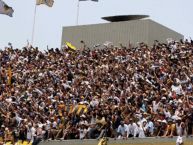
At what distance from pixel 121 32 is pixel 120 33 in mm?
105

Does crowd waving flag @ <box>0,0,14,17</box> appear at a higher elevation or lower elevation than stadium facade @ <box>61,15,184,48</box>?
lower

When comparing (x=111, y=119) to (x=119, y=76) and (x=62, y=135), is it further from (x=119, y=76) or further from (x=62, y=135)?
(x=119, y=76)

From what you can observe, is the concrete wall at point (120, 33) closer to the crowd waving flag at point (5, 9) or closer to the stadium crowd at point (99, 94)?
the stadium crowd at point (99, 94)

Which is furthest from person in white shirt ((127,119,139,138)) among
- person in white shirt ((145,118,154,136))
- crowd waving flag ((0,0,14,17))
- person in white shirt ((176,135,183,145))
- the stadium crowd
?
crowd waving flag ((0,0,14,17))

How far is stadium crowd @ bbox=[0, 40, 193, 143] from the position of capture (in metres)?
28.4

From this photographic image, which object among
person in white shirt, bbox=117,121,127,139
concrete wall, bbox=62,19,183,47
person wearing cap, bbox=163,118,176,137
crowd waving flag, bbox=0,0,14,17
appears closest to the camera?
person wearing cap, bbox=163,118,176,137

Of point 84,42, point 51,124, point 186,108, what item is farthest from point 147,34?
point 186,108

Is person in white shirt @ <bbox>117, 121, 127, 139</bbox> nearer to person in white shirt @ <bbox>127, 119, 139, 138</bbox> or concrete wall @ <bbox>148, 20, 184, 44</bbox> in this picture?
person in white shirt @ <bbox>127, 119, 139, 138</bbox>

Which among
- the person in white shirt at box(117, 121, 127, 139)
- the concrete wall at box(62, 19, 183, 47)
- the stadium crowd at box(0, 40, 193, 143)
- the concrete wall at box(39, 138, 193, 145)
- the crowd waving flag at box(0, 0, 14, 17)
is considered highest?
the concrete wall at box(62, 19, 183, 47)

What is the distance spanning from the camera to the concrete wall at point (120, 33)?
45844 millimetres

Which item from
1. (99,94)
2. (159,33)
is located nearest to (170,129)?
(99,94)

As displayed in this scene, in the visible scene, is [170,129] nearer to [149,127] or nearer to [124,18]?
[149,127]

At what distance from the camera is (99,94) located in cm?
3300

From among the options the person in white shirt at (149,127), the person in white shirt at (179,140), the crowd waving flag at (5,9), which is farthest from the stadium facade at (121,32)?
the person in white shirt at (179,140)
